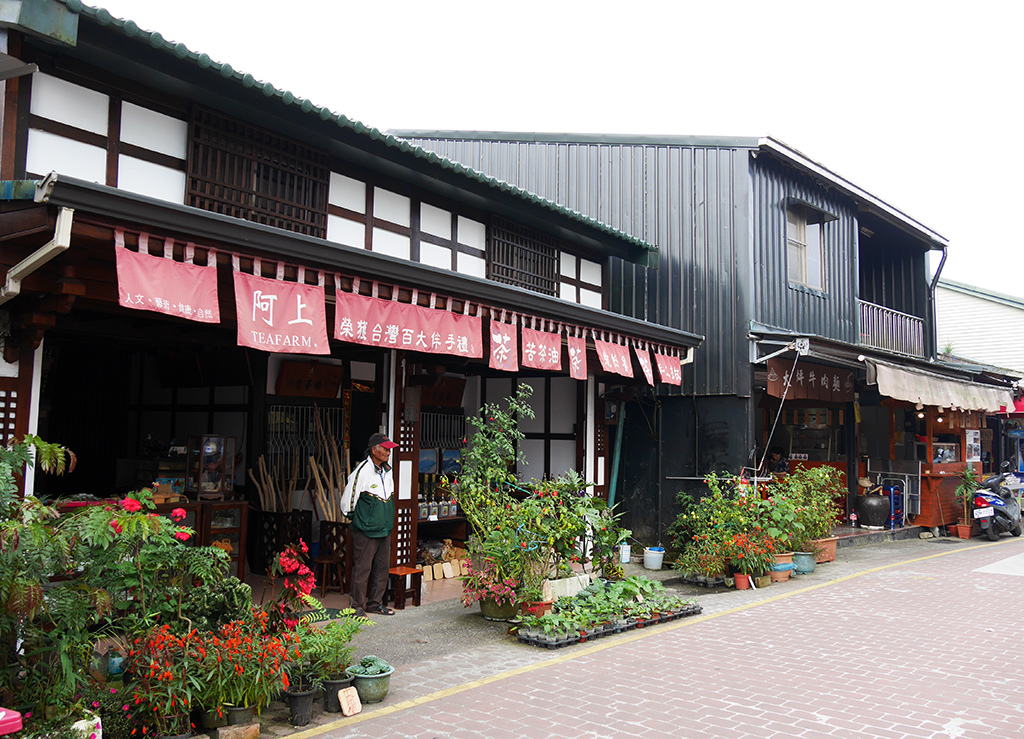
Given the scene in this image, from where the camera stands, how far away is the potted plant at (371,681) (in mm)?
5977

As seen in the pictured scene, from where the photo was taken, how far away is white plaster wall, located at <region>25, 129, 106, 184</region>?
20.8 feet

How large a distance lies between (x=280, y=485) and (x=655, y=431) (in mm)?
7061

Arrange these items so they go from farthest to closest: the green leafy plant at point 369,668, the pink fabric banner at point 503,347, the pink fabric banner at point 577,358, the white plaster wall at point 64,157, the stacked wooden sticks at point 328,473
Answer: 1. the pink fabric banner at point 577,358
2. the stacked wooden sticks at point 328,473
3. the pink fabric banner at point 503,347
4. the white plaster wall at point 64,157
5. the green leafy plant at point 369,668

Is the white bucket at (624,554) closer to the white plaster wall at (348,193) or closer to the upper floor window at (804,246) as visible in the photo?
the upper floor window at (804,246)

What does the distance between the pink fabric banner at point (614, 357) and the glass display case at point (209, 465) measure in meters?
5.19

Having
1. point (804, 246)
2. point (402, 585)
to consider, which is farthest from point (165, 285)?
point (804, 246)

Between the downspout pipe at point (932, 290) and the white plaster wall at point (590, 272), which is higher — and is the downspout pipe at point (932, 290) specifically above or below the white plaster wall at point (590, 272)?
above

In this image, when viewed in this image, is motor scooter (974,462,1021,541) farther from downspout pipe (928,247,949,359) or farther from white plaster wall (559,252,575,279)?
white plaster wall (559,252,575,279)

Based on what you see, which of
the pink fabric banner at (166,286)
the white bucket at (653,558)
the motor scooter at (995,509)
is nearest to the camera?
the pink fabric banner at (166,286)

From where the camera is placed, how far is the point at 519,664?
7129mm

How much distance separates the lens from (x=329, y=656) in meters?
5.93

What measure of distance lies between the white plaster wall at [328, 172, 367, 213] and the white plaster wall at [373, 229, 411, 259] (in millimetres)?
371

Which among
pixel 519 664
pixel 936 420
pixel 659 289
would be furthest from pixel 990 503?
pixel 519 664

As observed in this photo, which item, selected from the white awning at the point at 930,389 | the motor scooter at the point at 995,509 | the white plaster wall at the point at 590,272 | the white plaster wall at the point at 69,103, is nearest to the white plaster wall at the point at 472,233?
the white plaster wall at the point at 590,272
